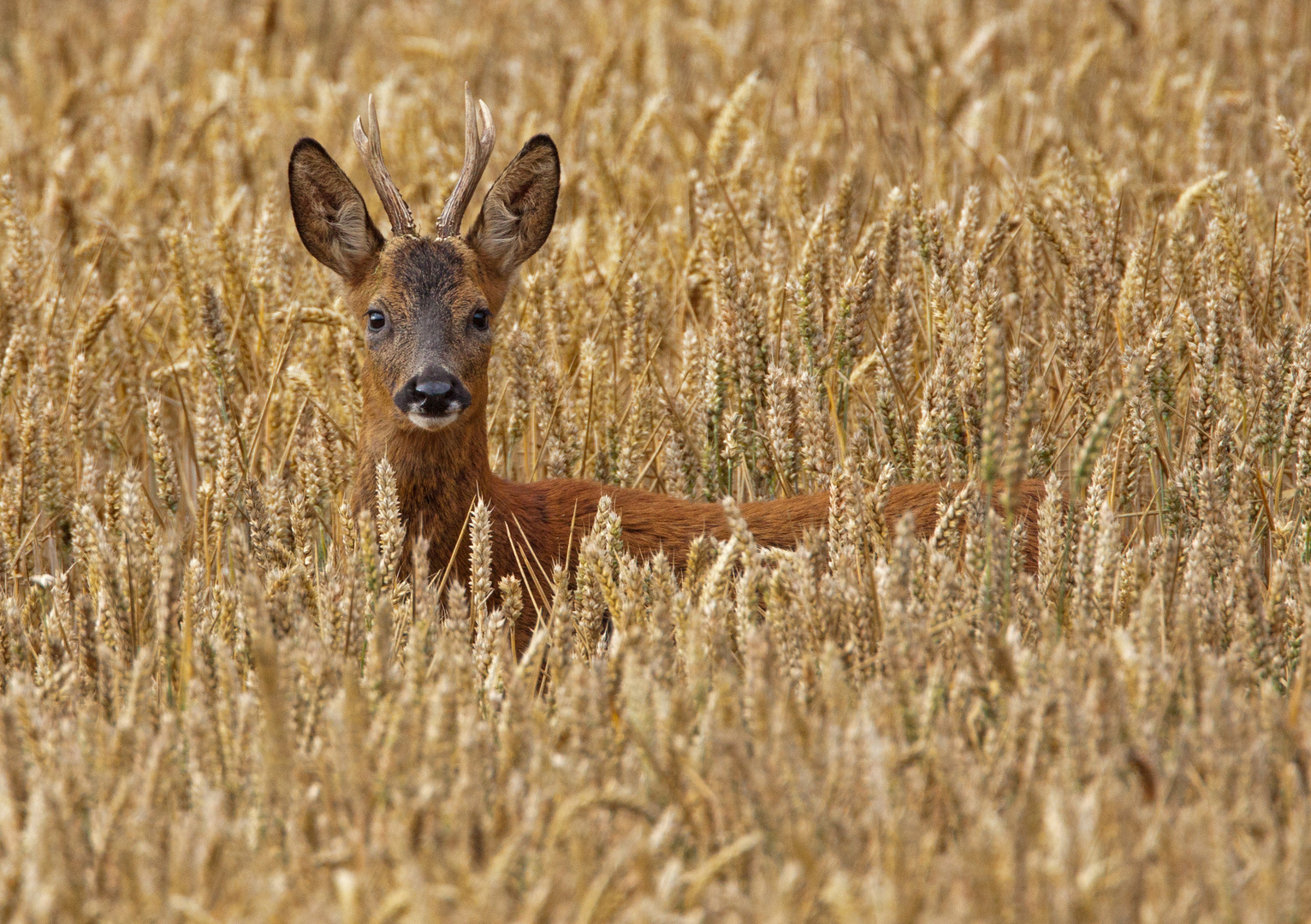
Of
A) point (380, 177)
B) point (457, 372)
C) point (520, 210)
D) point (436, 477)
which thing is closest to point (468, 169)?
point (380, 177)

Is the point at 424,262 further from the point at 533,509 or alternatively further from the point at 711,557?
the point at 711,557

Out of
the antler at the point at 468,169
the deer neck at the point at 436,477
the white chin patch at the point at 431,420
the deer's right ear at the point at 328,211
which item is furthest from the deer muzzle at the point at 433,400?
the deer's right ear at the point at 328,211

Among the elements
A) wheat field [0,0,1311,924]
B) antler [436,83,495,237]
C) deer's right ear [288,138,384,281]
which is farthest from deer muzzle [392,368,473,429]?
deer's right ear [288,138,384,281]

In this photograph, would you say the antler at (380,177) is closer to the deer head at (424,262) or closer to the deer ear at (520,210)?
the deer head at (424,262)

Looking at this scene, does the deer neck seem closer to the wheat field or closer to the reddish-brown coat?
the reddish-brown coat

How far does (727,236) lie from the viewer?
22.4 feet

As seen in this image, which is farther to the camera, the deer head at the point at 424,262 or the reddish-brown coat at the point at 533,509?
the deer head at the point at 424,262

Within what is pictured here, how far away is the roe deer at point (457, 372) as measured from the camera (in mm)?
5000

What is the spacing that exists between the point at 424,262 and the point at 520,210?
535mm

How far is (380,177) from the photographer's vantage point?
543 cm

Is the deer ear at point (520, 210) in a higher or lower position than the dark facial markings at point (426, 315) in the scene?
higher

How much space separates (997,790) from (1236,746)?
44 centimetres

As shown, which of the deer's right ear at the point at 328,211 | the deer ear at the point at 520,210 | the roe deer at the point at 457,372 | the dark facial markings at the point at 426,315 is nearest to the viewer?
the roe deer at the point at 457,372

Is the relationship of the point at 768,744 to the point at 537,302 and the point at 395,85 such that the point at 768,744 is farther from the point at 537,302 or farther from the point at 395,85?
the point at 395,85
